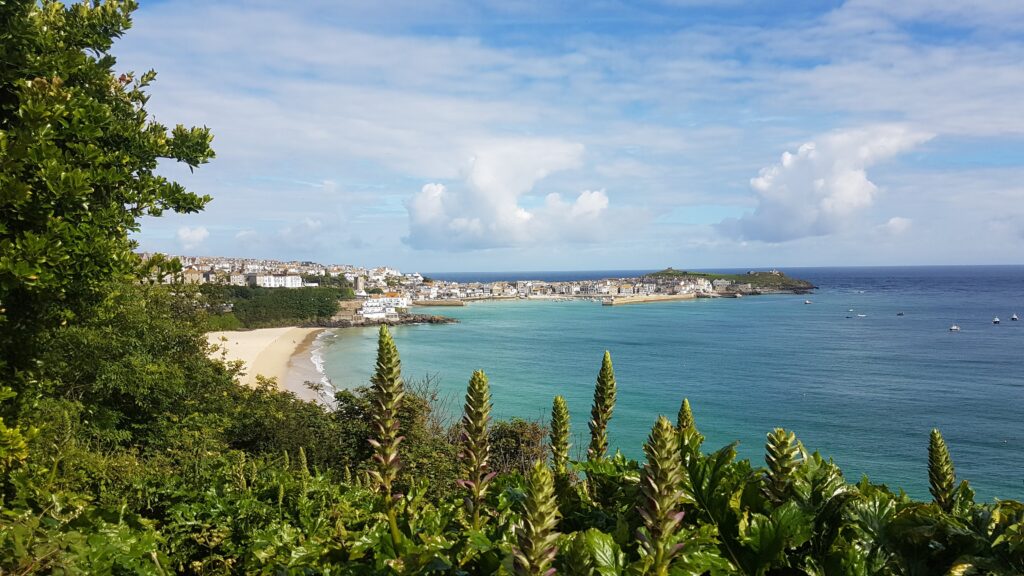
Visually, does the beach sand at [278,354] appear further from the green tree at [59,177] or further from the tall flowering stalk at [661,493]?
the tall flowering stalk at [661,493]

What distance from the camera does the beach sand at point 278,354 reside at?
159 ft

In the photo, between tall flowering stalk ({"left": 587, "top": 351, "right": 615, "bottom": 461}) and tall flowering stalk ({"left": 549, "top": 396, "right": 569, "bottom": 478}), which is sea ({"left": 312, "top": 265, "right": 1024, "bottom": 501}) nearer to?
tall flowering stalk ({"left": 587, "top": 351, "right": 615, "bottom": 461})

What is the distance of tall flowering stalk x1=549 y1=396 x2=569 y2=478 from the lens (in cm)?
333

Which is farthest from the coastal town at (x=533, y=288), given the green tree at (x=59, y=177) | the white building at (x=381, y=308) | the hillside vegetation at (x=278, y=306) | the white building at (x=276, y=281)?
the green tree at (x=59, y=177)

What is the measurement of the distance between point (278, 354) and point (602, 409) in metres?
67.2

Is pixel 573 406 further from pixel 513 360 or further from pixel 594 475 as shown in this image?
pixel 594 475

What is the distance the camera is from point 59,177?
4.76m

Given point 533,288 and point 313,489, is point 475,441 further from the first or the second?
point 533,288

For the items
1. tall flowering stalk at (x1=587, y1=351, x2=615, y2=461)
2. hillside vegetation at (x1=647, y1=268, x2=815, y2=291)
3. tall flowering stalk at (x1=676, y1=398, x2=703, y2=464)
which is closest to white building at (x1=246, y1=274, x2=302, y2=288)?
hillside vegetation at (x1=647, y1=268, x2=815, y2=291)

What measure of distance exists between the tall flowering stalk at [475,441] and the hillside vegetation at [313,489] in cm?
1

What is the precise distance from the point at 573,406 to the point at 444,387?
1175 centimetres

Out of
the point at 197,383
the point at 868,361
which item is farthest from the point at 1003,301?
the point at 197,383

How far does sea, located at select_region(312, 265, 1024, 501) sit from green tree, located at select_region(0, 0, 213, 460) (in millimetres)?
13204

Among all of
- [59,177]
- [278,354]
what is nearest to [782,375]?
[278,354]
